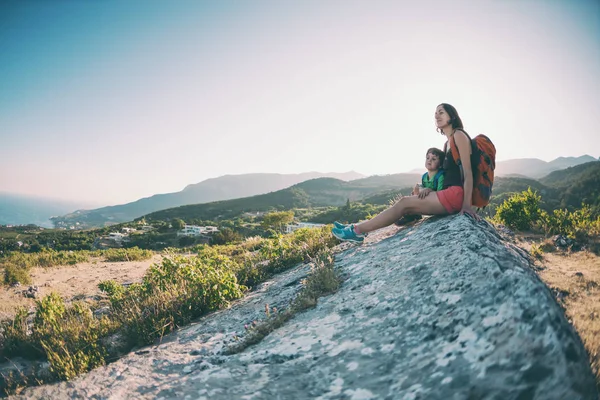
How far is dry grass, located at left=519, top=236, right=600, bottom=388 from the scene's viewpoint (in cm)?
213

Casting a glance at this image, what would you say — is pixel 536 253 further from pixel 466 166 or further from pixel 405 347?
pixel 405 347

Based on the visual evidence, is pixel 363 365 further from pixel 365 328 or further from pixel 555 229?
pixel 555 229

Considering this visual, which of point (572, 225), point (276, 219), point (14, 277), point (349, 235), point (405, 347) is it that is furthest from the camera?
point (276, 219)

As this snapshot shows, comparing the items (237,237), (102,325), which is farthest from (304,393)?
(237,237)

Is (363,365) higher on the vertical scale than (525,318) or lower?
lower

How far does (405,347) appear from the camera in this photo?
2.04 m

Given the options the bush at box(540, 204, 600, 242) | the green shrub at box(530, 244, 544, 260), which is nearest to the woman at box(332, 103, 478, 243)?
the green shrub at box(530, 244, 544, 260)

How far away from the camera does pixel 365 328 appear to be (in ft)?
7.93

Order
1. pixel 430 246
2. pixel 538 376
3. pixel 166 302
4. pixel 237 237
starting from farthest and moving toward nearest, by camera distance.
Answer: pixel 237 237 → pixel 166 302 → pixel 430 246 → pixel 538 376

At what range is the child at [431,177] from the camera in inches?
181

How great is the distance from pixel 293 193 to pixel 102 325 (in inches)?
4520

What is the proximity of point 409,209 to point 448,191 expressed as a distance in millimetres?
642

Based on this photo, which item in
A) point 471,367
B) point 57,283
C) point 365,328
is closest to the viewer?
point 471,367

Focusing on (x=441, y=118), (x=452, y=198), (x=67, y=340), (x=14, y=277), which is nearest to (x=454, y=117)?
(x=441, y=118)
